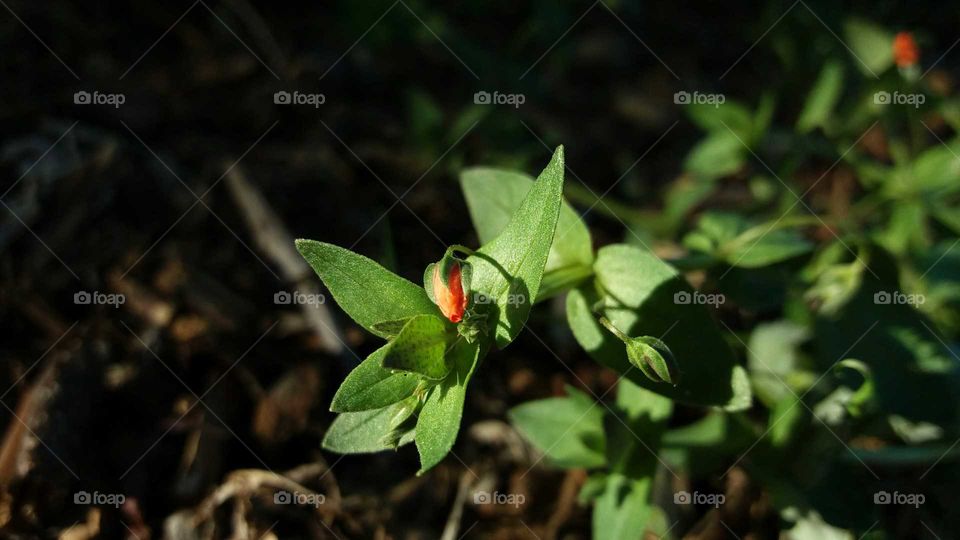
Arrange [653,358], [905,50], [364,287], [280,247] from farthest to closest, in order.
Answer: [905,50]
[280,247]
[364,287]
[653,358]

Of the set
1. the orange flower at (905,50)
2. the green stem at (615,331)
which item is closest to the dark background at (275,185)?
the orange flower at (905,50)

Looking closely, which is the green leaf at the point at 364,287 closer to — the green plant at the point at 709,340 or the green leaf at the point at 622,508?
the green plant at the point at 709,340
